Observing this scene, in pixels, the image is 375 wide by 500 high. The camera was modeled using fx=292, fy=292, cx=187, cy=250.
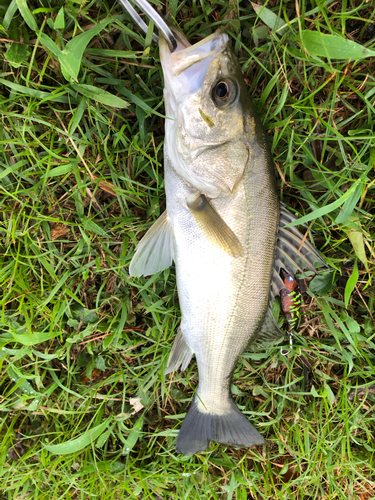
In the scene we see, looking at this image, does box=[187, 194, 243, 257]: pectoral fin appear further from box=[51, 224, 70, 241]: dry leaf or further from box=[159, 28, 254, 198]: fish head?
box=[51, 224, 70, 241]: dry leaf

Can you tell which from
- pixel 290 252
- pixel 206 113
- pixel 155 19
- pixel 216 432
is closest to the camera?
pixel 155 19

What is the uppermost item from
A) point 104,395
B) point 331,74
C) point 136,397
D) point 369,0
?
point 369,0

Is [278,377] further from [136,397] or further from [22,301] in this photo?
[22,301]

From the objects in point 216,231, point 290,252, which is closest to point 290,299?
point 290,252

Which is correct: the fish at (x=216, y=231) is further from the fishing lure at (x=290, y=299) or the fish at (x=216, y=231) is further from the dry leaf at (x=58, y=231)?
the dry leaf at (x=58, y=231)

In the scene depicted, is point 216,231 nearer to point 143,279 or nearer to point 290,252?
point 290,252

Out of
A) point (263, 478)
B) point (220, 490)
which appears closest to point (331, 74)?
point (263, 478)
